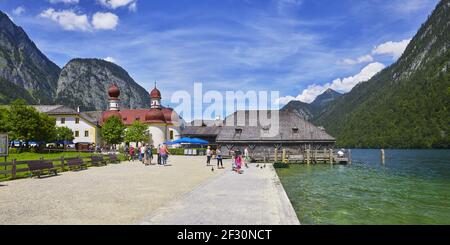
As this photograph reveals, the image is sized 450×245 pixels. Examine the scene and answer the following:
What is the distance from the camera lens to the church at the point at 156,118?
8681cm

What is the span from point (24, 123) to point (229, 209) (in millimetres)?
55380

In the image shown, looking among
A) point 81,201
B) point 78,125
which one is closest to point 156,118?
point 78,125

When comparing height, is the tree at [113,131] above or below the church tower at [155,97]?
below

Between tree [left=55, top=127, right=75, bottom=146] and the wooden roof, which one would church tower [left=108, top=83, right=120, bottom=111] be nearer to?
tree [left=55, top=127, right=75, bottom=146]

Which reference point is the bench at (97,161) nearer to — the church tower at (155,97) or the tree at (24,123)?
the tree at (24,123)

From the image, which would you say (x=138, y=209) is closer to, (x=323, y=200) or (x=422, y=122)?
(x=323, y=200)

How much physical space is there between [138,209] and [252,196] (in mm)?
4877

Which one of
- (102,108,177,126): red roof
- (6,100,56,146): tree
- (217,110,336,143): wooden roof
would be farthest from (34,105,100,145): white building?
(217,110,336,143): wooden roof

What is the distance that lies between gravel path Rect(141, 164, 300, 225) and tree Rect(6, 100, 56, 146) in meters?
50.7

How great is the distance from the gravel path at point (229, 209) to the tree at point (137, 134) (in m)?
64.4

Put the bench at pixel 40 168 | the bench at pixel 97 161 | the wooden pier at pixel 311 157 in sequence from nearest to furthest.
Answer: the bench at pixel 40 168 < the bench at pixel 97 161 < the wooden pier at pixel 311 157

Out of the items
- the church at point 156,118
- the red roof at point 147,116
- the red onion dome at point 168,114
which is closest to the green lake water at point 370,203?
the church at point 156,118
